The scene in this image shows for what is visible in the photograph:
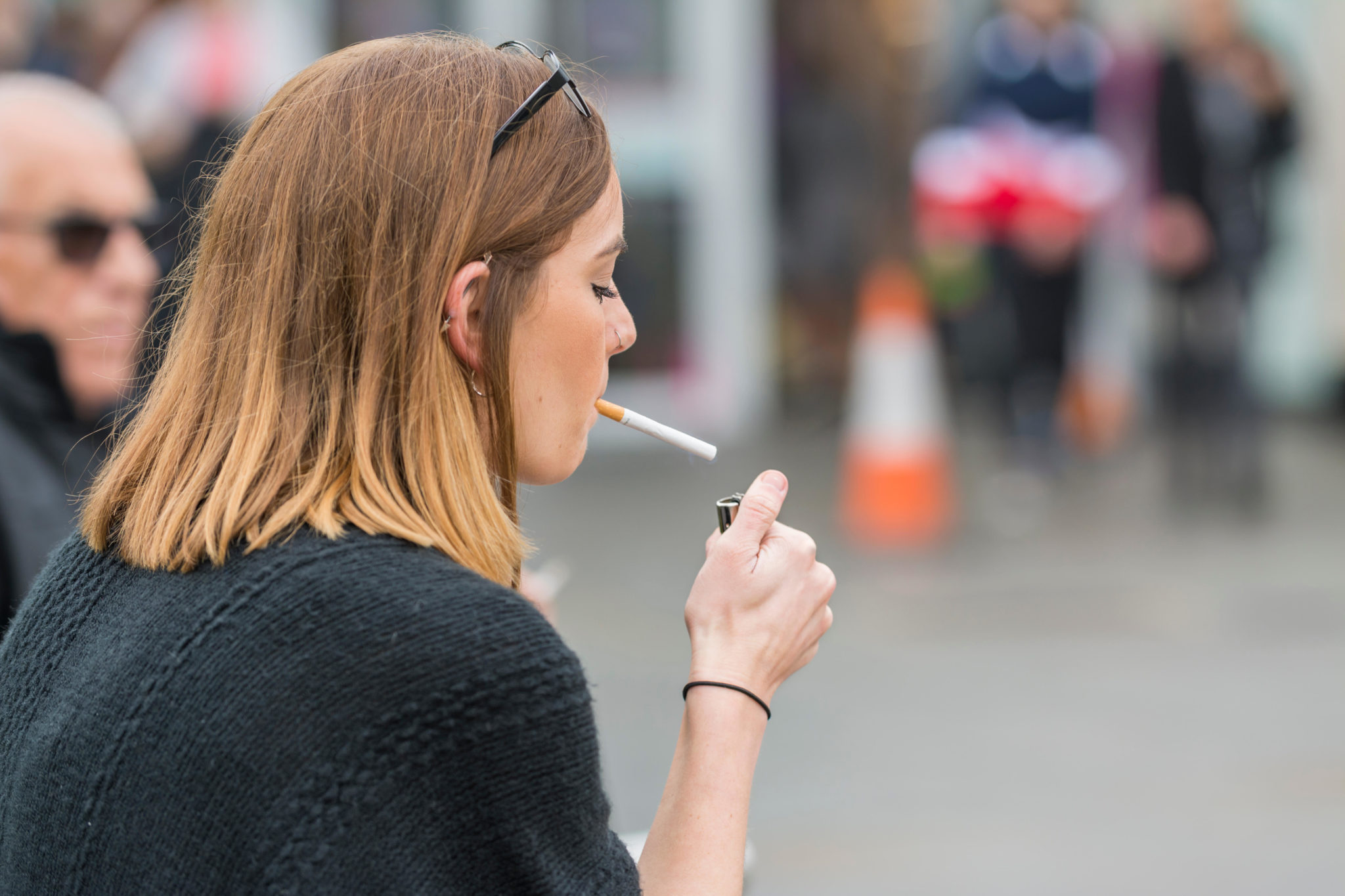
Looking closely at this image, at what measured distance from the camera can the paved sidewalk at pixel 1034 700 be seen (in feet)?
12.1

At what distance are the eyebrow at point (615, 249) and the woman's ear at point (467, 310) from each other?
156 millimetres

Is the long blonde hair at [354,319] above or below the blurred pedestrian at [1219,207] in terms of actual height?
below

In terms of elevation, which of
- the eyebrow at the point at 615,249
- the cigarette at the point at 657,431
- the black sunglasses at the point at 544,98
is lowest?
the cigarette at the point at 657,431

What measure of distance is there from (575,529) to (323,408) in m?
5.69

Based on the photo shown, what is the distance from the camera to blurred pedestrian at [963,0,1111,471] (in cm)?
727

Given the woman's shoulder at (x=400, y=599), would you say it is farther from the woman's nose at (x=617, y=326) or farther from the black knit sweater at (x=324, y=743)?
the woman's nose at (x=617, y=326)

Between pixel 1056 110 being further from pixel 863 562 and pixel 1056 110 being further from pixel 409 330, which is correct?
pixel 409 330

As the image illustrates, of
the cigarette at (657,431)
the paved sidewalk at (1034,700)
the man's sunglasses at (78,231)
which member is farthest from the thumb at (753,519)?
the man's sunglasses at (78,231)

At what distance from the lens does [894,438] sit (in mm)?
6789

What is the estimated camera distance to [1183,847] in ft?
12.1

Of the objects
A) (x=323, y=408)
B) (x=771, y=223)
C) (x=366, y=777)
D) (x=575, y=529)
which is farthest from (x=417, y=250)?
(x=771, y=223)

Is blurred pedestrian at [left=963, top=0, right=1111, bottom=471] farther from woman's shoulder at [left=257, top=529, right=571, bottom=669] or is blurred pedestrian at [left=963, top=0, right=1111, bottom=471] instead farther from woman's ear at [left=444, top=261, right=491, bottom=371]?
woman's shoulder at [left=257, top=529, right=571, bottom=669]

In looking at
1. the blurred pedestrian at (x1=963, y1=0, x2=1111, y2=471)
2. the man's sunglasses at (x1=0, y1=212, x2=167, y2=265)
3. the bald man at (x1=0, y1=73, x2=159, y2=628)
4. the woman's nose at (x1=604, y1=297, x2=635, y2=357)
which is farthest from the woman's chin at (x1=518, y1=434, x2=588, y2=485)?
the blurred pedestrian at (x1=963, y1=0, x2=1111, y2=471)

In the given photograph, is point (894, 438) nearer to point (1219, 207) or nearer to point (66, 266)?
point (1219, 207)
